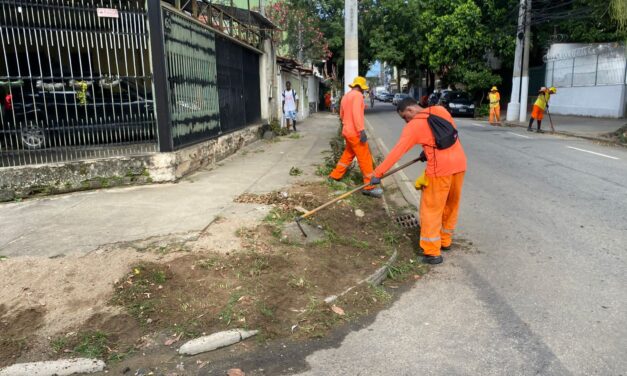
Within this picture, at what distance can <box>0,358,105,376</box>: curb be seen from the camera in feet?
9.98

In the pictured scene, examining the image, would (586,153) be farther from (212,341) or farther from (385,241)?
(212,341)

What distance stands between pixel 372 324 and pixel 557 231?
3.12 m

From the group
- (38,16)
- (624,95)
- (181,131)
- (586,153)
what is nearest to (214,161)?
(181,131)

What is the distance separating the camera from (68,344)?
10.8 feet

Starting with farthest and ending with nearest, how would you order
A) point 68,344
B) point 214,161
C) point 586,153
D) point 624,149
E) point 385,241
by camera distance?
point 624,149 < point 586,153 < point 214,161 < point 385,241 < point 68,344

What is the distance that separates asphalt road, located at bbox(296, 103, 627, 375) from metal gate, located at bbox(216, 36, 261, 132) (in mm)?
6159

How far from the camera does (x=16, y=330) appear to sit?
3.42 metres

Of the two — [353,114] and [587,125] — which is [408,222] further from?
[587,125]

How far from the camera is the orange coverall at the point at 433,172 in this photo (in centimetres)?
459

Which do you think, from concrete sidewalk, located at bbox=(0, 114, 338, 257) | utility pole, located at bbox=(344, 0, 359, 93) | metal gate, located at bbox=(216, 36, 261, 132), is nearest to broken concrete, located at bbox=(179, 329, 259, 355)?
concrete sidewalk, located at bbox=(0, 114, 338, 257)

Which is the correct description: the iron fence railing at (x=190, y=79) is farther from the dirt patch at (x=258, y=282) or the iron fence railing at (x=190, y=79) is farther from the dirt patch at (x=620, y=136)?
the dirt patch at (x=620, y=136)

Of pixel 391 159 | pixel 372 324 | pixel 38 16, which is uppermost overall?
pixel 38 16

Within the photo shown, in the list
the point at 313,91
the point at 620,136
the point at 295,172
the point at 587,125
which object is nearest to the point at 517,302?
the point at 295,172

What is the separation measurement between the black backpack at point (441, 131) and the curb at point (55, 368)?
11.1 feet
